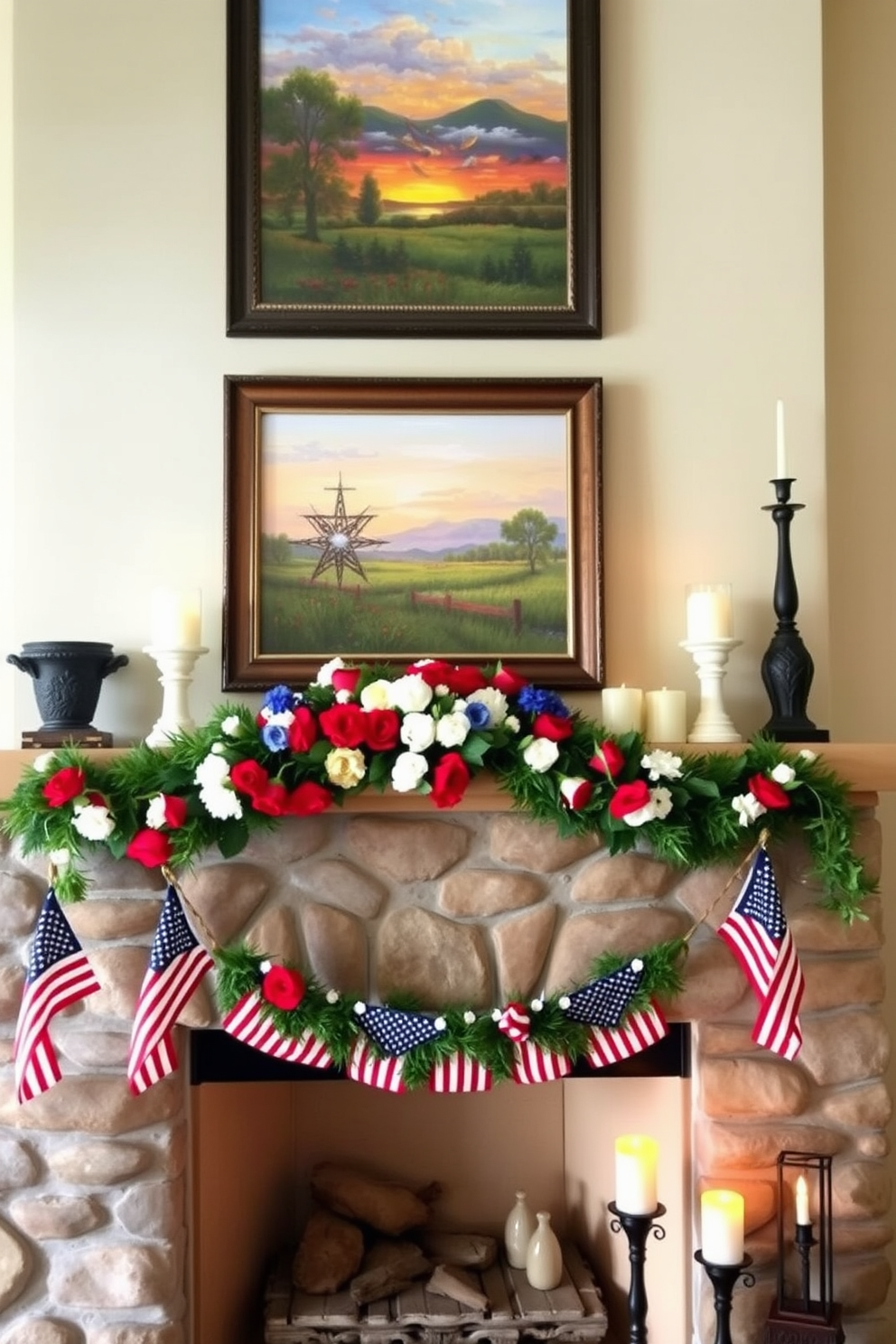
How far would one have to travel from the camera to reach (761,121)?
2.27 m

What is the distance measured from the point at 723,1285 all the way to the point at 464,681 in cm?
109

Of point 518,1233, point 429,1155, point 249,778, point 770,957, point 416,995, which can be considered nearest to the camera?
point 249,778

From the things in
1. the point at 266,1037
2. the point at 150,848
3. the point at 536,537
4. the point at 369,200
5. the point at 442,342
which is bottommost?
the point at 266,1037

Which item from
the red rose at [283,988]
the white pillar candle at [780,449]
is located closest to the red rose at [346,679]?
the red rose at [283,988]

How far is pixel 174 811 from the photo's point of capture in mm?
1848

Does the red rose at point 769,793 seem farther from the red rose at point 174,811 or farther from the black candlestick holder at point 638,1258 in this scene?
the red rose at point 174,811

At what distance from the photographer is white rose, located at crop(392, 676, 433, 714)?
1.86 metres

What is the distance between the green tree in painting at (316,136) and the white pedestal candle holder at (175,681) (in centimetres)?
85

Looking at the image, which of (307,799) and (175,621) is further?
(175,621)

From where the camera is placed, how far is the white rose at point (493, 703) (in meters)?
1.90

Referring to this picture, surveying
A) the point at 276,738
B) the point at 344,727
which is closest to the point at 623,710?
the point at 344,727

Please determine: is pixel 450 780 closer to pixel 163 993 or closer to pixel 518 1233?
pixel 163 993

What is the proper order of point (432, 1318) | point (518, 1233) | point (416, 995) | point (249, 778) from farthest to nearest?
point (518, 1233) < point (432, 1318) < point (416, 995) < point (249, 778)

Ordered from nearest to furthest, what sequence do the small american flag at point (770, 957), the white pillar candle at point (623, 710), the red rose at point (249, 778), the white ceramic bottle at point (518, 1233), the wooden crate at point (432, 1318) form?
1. the red rose at point (249, 778)
2. the small american flag at point (770, 957)
3. the white pillar candle at point (623, 710)
4. the wooden crate at point (432, 1318)
5. the white ceramic bottle at point (518, 1233)
